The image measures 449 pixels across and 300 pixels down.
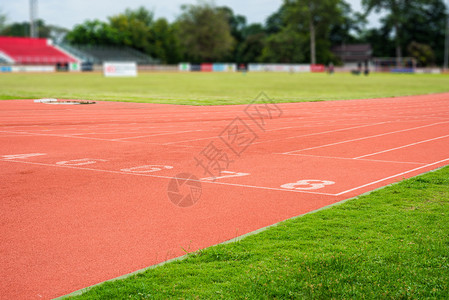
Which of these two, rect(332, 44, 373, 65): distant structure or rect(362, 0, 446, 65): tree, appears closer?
rect(362, 0, 446, 65): tree

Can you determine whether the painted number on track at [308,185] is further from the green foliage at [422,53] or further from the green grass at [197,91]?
the green foliage at [422,53]

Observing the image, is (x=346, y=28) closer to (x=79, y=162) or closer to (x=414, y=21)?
(x=414, y=21)

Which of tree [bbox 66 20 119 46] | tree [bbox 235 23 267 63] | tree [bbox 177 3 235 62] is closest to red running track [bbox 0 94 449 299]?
tree [bbox 66 20 119 46]

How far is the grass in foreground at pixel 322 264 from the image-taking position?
4.66 m

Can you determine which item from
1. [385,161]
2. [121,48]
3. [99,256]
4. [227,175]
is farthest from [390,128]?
[121,48]

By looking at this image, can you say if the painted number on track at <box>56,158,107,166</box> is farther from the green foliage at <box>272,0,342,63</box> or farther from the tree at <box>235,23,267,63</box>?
the tree at <box>235,23,267,63</box>

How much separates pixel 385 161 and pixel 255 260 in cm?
634

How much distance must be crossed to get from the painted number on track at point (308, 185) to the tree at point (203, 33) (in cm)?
11325

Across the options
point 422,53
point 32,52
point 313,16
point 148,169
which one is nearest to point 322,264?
point 148,169

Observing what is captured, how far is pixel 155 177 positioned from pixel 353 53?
131m

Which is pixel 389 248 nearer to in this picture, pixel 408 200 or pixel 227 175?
pixel 408 200

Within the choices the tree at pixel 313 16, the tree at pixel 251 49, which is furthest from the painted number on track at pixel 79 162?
the tree at pixel 251 49

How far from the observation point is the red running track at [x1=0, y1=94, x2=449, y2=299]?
18.9 ft

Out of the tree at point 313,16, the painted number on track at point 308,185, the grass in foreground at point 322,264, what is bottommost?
the grass in foreground at point 322,264
